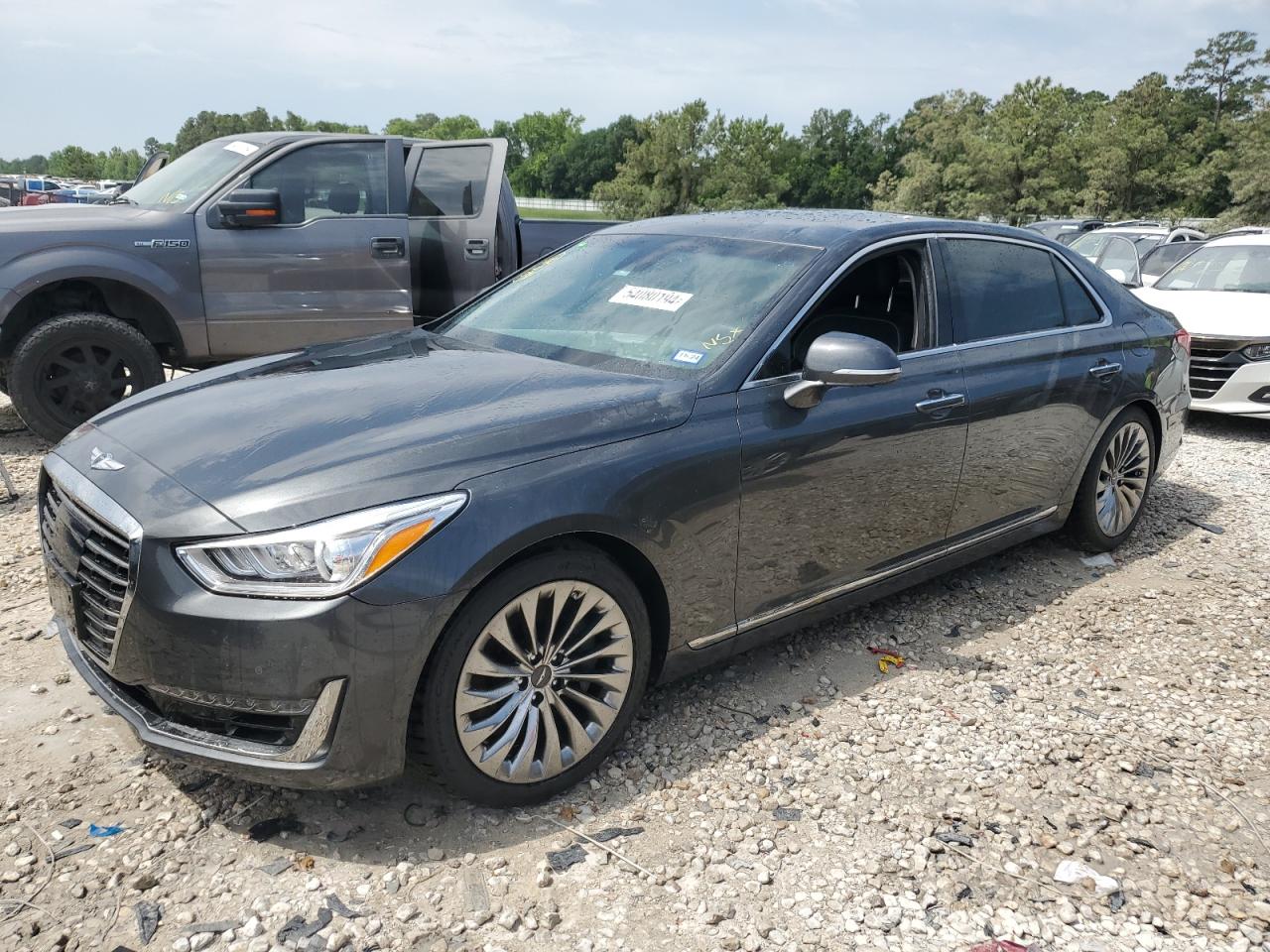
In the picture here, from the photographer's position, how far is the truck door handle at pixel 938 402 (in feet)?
12.7

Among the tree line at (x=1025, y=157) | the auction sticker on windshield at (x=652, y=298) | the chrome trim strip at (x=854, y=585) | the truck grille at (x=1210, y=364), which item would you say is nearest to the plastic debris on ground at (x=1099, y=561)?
the chrome trim strip at (x=854, y=585)

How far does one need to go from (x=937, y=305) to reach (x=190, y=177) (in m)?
5.49

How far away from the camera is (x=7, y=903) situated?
8.00ft

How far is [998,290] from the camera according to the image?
4.39 metres

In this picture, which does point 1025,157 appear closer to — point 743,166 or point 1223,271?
point 743,166

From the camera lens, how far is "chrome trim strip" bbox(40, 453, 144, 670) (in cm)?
251

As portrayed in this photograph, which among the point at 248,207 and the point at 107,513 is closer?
the point at 107,513

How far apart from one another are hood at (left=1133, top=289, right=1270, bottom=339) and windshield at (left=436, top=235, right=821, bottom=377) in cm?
566

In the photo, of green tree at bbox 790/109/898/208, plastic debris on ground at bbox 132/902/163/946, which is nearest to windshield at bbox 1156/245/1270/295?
plastic debris on ground at bbox 132/902/163/946

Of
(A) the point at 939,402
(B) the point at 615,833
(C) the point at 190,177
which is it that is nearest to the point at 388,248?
(C) the point at 190,177

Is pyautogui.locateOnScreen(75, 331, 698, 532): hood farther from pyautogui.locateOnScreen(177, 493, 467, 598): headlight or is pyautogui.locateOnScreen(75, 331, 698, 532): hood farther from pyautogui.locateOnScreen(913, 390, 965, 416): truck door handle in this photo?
pyautogui.locateOnScreen(913, 390, 965, 416): truck door handle

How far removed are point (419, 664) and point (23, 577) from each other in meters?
2.81

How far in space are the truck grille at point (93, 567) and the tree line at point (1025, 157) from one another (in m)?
30.2

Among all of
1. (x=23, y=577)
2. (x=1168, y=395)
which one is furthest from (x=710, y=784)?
(x=1168, y=395)
